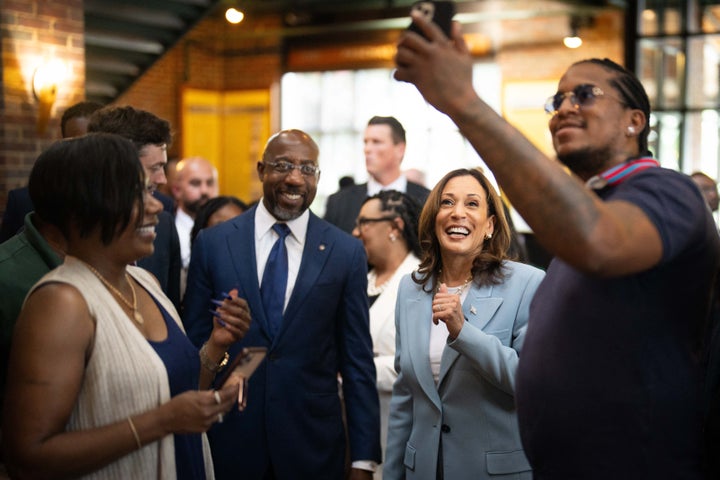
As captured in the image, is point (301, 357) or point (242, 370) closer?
point (242, 370)

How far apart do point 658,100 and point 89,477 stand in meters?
10.4

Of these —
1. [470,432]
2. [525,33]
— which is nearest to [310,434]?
[470,432]

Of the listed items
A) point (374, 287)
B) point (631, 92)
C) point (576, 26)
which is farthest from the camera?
point (576, 26)

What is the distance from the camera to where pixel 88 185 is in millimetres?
1892

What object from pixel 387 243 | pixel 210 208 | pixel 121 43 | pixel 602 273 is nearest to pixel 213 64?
pixel 121 43

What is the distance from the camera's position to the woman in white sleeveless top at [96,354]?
5.72ft

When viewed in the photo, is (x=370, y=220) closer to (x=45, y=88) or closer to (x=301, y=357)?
(x=301, y=357)

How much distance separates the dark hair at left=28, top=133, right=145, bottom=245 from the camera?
74.5 inches

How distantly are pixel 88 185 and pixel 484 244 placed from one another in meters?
1.68

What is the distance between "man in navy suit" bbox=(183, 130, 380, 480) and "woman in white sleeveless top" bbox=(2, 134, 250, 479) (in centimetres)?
106

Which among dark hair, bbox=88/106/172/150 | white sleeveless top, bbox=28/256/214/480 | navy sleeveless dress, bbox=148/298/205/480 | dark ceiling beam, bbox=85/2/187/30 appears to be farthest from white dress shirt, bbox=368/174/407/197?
white sleeveless top, bbox=28/256/214/480

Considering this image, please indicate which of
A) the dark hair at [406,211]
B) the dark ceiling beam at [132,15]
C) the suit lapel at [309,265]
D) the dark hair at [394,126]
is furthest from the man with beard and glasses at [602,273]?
the dark ceiling beam at [132,15]

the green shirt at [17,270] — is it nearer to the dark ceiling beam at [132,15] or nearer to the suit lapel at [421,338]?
the suit lapel at [421,338]

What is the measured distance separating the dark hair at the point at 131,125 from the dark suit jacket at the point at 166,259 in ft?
1.74
